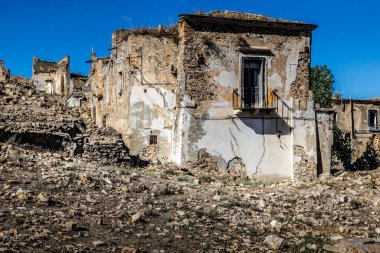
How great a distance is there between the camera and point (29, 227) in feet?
30.6

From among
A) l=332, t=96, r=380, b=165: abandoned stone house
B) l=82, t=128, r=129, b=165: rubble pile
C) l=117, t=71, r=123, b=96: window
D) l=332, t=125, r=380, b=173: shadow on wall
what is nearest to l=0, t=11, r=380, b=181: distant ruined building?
l=82, t=128, r=129, b=165: rubble pile

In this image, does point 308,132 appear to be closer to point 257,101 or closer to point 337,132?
point 257,101

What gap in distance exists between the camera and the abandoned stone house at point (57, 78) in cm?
4166

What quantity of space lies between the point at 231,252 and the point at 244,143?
9.74 metres

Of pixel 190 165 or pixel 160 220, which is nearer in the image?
pixel 160 220

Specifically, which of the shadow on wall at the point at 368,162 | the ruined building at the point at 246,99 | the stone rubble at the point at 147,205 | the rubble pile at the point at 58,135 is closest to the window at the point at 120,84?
the rubble pile at the point at 58,135

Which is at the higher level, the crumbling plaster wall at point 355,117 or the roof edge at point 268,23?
the roof edge at point 268,23

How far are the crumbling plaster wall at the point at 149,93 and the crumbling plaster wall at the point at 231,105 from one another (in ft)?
20.0

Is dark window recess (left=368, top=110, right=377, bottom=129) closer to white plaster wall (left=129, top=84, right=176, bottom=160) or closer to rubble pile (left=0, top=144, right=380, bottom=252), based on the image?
white plaster wall (left=129, top=84, right=176, bottom=160)

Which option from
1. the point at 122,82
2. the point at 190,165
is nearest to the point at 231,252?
the point at 190,165

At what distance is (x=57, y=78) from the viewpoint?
44312mm

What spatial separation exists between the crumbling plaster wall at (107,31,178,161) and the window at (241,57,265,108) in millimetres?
6222

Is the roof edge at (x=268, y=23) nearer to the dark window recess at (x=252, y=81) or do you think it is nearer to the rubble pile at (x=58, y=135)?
the dark window recess at (x=252, y=81)

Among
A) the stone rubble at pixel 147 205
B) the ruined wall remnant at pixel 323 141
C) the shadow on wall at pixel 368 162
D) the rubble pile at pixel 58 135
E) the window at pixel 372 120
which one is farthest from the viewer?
the window at pixel 372 120
